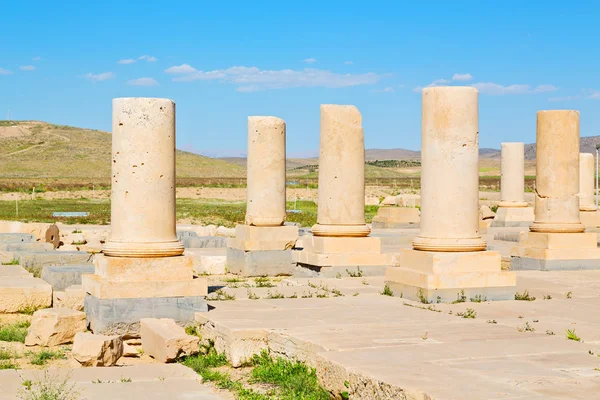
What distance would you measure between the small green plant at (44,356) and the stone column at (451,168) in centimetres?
517

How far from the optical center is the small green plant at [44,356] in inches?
361

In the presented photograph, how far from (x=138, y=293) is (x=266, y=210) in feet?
20.7

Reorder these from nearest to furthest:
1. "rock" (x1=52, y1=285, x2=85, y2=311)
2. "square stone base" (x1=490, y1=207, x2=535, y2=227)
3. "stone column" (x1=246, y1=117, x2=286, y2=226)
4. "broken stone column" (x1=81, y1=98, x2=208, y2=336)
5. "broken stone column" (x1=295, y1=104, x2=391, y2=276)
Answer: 1. "broken stone column" (x1=81, y1=98, x2=208, y2=336)
2. "rock" (x1=52, y1=285, x2=85, y2=311)
3. "broken stone column" (x1=295, y1=104, x2=391, y2=276)
4. "stone column" (x1=246, y1=117, x2=286, y2=226)
5. "square stone base" (x1=490, y1=207, x2=535, y2=227)

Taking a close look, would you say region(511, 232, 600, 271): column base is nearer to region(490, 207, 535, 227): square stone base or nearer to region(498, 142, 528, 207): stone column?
region(498, 142, 528, 207): stone column

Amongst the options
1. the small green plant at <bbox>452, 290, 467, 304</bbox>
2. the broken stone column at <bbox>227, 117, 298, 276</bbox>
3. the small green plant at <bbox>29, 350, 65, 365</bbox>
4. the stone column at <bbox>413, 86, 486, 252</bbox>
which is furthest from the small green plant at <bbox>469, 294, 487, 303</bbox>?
the small green plant at <bbox>29, 350, 65, 365</bbox>

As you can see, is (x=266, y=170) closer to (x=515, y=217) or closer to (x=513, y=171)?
(x=513, y=171)

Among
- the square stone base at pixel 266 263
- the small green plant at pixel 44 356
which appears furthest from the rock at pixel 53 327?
the square stone base at pixel 266 263

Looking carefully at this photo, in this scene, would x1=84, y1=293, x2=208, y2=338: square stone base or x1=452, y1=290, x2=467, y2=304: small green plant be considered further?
x1=452, y1=290, x2=467, y2=304: small green plant

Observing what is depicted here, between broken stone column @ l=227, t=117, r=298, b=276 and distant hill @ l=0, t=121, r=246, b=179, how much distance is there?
291 ft

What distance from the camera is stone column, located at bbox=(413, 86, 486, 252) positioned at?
473 inches

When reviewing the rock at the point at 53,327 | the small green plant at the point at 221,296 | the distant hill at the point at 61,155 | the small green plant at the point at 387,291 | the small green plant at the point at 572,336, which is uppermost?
the distant hill at the point at 61,155

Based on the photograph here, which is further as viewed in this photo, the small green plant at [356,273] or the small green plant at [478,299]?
the small green plant at [356,273]

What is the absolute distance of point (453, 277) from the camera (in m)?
12.0

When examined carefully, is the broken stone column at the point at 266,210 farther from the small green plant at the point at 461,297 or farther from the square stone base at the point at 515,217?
the square stone base at the point at 515,217
